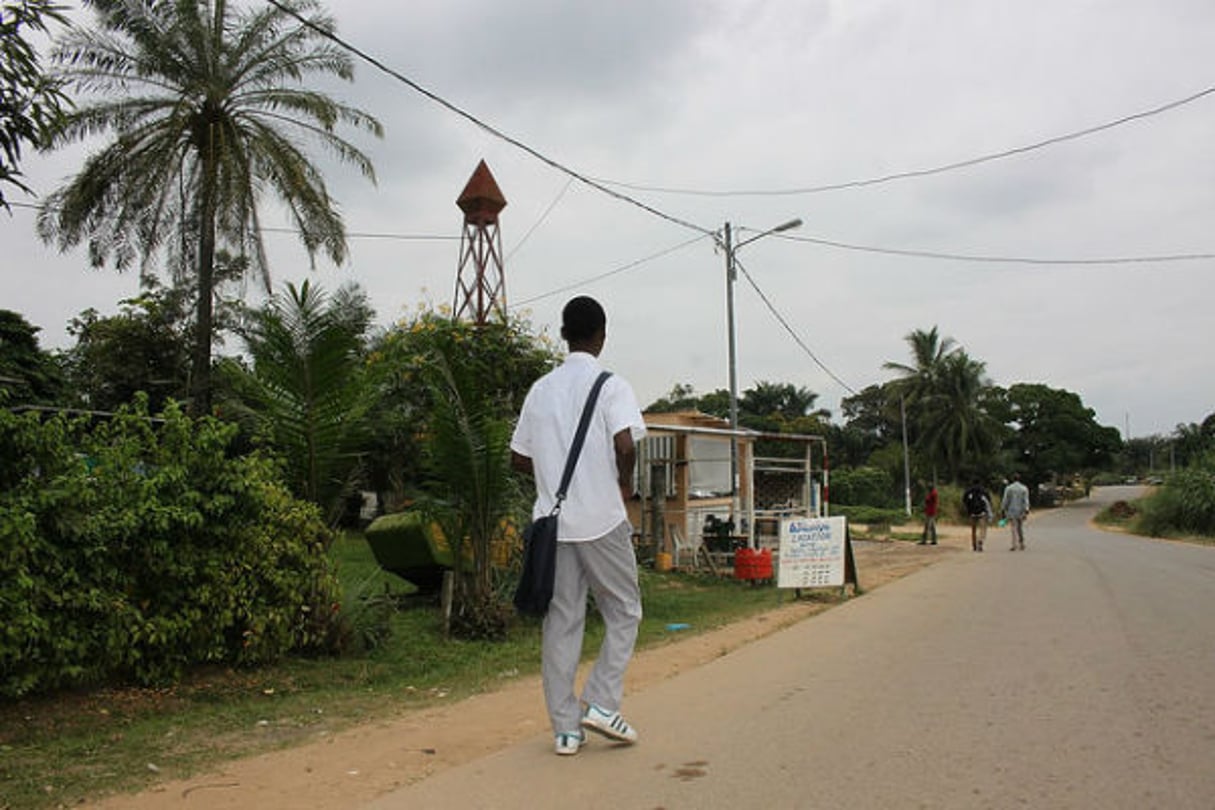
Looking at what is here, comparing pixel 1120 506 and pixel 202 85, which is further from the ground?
pixel 202 85

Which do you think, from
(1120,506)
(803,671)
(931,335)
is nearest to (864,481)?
(931,335)

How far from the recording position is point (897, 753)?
15.0 feet

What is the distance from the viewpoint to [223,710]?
6055 mm

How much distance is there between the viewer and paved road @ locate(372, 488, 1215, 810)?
3.99 meters

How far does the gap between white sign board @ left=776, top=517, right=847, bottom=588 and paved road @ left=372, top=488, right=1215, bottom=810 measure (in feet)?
8.38

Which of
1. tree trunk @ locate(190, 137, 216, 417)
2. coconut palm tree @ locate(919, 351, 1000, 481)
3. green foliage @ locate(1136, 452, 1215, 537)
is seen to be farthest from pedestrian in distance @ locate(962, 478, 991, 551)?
coconut palm tree @ locate(919, 351, 1000, 481)

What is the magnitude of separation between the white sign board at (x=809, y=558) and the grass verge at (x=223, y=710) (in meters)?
2.92

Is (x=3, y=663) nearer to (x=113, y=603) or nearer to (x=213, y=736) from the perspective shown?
(x=113, y=603)

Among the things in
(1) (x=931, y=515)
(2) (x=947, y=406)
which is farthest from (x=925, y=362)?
(1) (x=931, y=515)

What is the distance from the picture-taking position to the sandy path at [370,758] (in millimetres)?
4215

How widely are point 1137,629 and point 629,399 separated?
6242 millimetres

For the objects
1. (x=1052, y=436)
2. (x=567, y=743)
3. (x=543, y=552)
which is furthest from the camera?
(x=1052, y=436)

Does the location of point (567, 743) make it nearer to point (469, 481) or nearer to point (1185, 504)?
point (469, 481)

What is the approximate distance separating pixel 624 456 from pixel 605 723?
1230mm
